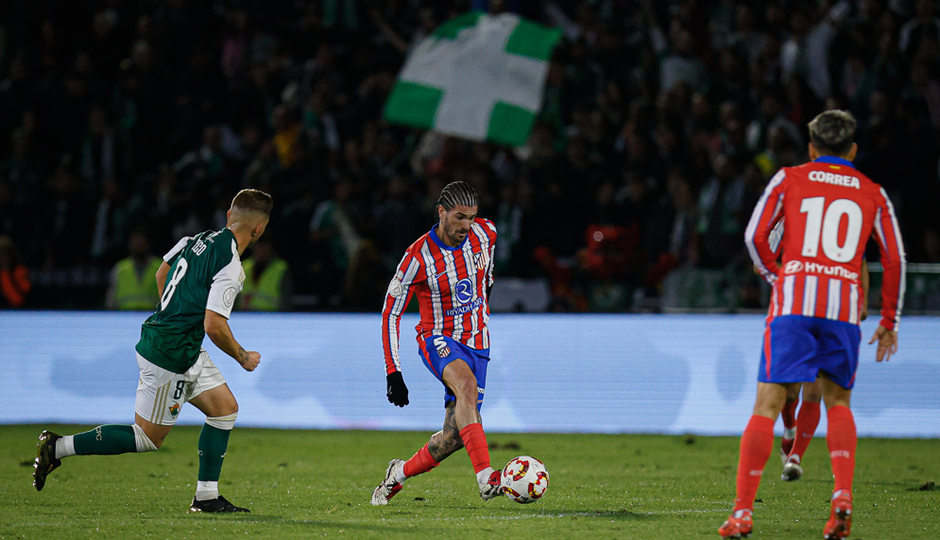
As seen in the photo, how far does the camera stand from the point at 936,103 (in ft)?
41.3

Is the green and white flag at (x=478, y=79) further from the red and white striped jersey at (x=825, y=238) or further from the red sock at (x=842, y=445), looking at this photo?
the red sock at (x=842, y=445)

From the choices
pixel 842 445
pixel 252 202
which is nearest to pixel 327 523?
pixel 252 202

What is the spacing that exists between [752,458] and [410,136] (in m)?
10.1

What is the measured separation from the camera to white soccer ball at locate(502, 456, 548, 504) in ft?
18.7

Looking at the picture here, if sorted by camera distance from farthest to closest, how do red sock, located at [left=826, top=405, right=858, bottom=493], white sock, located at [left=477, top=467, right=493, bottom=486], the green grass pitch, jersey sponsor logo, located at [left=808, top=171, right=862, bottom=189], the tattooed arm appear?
white sock, located at [left=477, top=467, right=493, bottom=486]
the tattooed arm
the green grass pitch
jersey sponsor logo, located at [left=808, top=171, right=862, bottom=189]
red sock, located at [left=826, top=405, right=858, bottom=493]

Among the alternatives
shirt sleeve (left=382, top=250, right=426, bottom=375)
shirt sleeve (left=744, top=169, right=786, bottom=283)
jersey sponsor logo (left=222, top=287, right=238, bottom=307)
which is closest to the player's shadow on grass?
shirt sleeve (left=382, top=250, right=426, bottom=375)

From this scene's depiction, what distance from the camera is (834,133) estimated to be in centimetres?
509

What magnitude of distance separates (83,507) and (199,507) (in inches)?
27.8

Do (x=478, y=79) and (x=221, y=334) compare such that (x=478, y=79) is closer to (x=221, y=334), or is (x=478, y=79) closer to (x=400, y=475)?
(x=400, y=475)

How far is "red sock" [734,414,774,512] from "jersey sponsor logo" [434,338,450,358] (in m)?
1.89

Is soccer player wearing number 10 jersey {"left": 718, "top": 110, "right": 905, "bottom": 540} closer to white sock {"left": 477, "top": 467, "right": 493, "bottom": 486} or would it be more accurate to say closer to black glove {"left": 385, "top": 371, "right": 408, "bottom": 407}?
white sock {"left": 477, "top": 467, "right": 493, "bottom": 486}

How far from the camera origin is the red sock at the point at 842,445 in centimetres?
489

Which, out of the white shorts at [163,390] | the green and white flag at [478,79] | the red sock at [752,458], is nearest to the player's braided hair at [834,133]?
the red sock at [752,458]

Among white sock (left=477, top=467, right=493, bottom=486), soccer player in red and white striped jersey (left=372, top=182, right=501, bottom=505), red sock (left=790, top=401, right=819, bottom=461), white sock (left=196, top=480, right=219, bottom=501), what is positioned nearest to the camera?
white sock (left=477, top=467, right=493, bottom=486)
